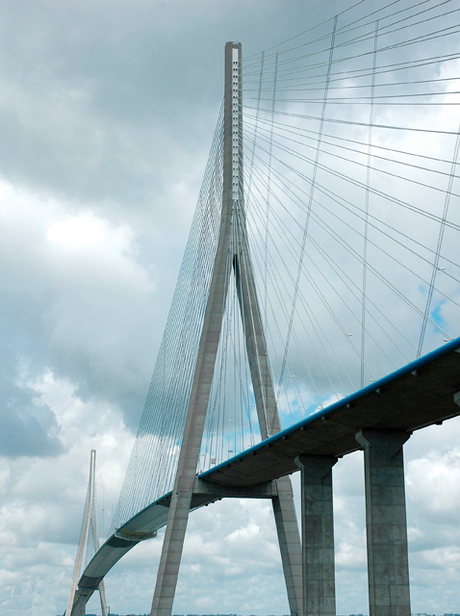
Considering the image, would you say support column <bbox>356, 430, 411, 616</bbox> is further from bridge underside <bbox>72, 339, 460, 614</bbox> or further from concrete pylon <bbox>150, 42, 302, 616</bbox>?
concrete pylon <bbox>150, 42, 302, 616</bbox>

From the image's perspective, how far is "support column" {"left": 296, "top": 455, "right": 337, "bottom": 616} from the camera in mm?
32125

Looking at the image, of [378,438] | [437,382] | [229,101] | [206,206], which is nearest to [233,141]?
[229,101]

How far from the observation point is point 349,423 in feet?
84.3

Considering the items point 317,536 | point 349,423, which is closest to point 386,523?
point 349,423

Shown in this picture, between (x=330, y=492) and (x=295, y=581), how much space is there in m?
5.34

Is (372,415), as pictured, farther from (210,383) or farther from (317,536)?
(210,383)

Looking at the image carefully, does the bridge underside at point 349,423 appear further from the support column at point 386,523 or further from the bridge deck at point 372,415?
the support column at point 386,523

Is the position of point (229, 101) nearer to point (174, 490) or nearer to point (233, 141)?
point (233, 141)

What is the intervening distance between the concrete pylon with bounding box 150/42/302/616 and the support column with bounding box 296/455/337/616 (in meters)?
3.27

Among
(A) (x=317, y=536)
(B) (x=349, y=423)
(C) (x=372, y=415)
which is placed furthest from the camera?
(A) (x=317, y=536)

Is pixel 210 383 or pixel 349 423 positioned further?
pixel 210 383

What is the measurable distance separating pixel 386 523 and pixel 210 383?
46.8ft

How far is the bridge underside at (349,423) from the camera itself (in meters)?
20.2

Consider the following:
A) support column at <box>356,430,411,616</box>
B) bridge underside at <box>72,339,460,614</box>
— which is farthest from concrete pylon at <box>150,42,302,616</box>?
support column at <box>356,430,411,616</box>
